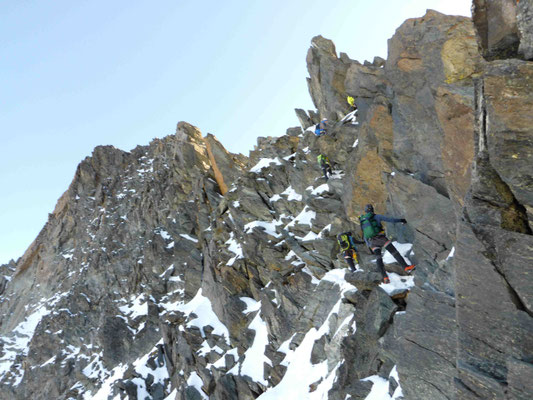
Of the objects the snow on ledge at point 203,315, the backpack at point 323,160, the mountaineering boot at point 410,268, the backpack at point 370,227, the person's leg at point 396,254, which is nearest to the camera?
the mountaineering boot at point 410,268

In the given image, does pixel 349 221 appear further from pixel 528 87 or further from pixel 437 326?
pixel 528 87

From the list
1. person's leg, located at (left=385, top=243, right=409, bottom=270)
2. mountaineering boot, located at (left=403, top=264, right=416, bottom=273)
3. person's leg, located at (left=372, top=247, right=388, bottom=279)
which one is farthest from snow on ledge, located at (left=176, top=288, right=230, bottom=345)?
mountaineering boot, located at (left=403, top=264, right=416, bottom=273)

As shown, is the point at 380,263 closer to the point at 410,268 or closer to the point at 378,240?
the point at 378,240

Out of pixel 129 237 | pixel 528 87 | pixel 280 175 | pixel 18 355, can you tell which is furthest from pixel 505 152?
pixel 18 355

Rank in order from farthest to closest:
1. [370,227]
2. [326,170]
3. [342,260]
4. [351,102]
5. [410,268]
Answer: [351,102]
[326,170]
[342,260]
[370,227]
[410,268]

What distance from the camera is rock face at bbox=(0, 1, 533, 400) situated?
7168mm

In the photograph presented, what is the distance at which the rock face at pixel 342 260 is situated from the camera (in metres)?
7.17

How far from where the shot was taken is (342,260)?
1905cm

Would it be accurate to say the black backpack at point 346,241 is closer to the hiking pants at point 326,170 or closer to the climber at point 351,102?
the hiking pants at point 326,170

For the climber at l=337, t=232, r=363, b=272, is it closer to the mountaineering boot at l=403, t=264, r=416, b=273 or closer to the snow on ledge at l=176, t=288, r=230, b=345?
the mountaineering boot at l=403, t=264, r=416, b=273

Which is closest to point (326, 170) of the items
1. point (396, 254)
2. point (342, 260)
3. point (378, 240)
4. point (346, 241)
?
point (342, 260)

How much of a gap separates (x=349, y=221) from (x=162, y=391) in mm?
26712

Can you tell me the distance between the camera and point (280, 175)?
29.8 m

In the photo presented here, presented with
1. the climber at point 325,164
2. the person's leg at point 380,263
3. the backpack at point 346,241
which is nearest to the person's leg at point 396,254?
the person's leg at point 380,263
